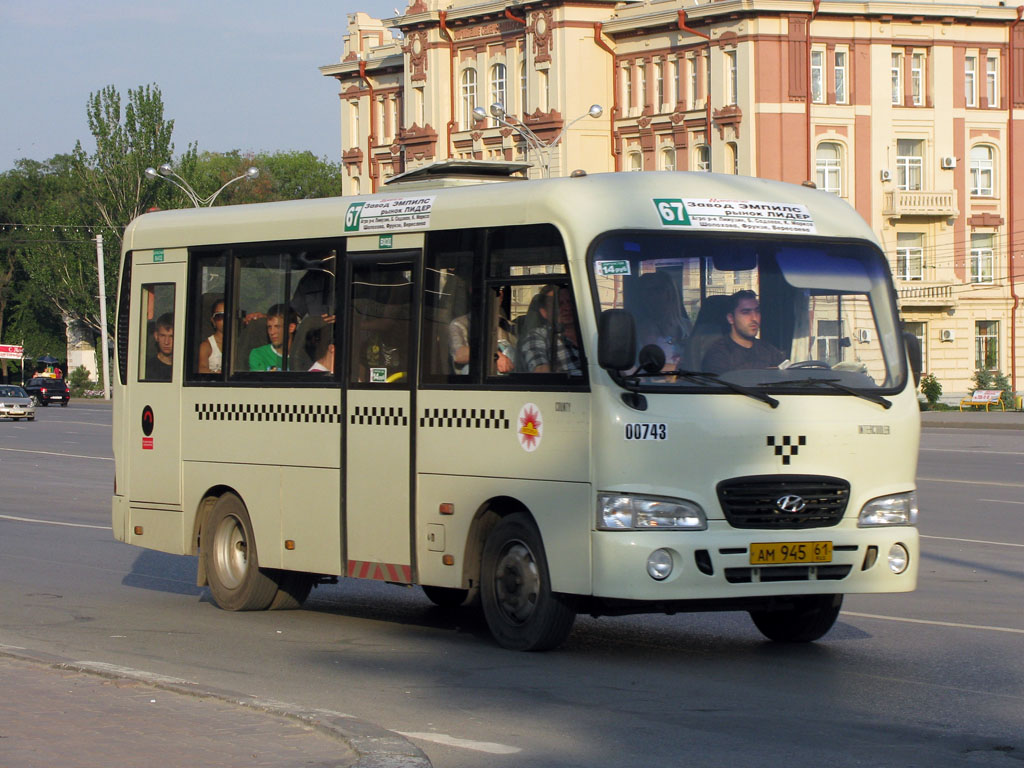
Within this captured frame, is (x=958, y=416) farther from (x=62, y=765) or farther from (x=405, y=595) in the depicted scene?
(x=62, y=765)

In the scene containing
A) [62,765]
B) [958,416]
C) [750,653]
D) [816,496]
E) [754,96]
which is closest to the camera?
[62,765]

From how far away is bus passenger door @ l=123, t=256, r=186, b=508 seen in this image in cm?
1289

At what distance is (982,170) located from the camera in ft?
237

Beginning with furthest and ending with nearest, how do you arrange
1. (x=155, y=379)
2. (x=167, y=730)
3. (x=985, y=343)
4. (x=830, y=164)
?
(x=985, y=343) < (x=830, y=164) < (x=155, y=379) < (x=167, y=730)

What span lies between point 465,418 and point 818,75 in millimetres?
61925

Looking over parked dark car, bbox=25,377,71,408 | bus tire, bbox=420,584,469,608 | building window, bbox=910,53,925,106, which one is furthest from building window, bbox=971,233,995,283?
bus tire, bbox=420,584,469,608

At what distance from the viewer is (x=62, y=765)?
670 cm

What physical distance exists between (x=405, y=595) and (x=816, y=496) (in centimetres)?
468

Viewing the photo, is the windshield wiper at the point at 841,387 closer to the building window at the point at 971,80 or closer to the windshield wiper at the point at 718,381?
the windshield wiper at the point at 718,381

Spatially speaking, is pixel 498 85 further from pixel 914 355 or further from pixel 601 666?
pixel 601 666

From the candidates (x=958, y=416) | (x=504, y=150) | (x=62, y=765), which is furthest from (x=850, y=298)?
(x=504, y=150)

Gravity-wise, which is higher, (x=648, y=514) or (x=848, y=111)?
(x=848, y=111)

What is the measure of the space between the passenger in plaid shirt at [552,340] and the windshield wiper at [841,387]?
3.74 ft

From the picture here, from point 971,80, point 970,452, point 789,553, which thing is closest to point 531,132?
point 971,80
